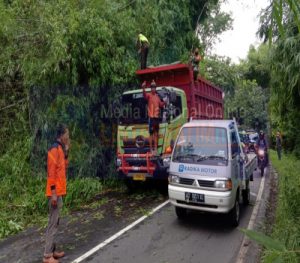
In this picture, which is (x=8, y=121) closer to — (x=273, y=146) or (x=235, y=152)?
(x=235, y=152)

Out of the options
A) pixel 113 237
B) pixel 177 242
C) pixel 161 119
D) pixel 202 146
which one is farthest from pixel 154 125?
pixel 177 242

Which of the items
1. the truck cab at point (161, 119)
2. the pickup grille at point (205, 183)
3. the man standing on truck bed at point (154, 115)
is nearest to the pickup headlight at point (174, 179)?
the pickup grille at point (205, 183)

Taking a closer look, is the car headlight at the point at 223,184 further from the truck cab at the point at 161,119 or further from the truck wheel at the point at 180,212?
the truck cab at the point at 161,119

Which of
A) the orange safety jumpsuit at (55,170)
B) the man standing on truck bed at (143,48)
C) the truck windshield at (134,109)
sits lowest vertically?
the orange safety jumpsuit at (55,170)

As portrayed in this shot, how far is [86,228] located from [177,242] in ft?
6.38

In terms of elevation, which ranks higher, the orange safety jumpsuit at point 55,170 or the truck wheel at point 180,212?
the orange safety jumpsuit at point 55,170

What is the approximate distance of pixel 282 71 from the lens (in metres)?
10.1

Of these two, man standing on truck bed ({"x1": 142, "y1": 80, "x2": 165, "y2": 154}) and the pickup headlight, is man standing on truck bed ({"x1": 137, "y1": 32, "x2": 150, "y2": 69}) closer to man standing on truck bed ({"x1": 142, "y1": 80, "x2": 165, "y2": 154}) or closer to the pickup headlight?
man standing on truck bed ({"x1": 142, "y1": 80, "x2": 165, "y2": 154})

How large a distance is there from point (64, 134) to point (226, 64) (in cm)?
2474

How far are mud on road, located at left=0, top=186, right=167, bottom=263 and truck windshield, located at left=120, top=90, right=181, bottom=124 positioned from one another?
2030 millimetres

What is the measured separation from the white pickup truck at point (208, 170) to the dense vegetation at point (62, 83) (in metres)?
3.42

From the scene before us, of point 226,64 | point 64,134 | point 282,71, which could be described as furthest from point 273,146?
point 64,134

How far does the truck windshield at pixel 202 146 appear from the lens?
6617 millimetres

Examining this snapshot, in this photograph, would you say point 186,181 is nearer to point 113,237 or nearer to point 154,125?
point 113,237
